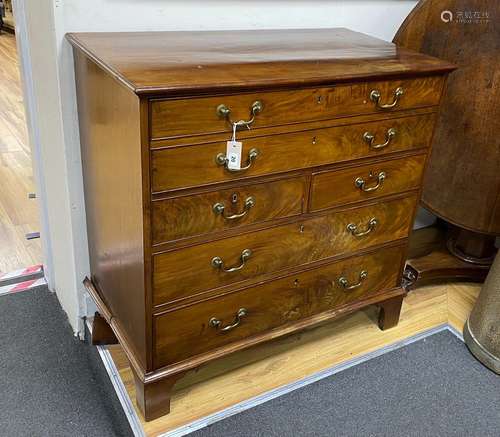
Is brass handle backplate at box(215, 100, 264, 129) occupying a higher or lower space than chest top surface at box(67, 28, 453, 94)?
lower

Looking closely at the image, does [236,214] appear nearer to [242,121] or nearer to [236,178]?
[236,178]

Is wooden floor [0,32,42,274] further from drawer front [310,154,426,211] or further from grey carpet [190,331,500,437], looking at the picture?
drawer front [310,154,426,211]

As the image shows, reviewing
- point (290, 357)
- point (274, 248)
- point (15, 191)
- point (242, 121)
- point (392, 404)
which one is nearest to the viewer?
point (242, 121)

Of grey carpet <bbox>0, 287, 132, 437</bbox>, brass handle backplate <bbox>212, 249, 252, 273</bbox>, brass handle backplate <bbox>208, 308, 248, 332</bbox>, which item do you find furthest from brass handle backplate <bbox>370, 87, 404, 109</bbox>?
grey carpet <bbox>0, 287, 132, 437</bbox>

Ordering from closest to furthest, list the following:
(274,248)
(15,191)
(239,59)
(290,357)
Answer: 1. (239,59)
2. (274,248)
3. (290,357)
4. (15,191)

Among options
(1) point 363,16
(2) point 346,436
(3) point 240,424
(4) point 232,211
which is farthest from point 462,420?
(1) point 363,16

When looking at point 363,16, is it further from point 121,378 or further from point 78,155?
point 121,378

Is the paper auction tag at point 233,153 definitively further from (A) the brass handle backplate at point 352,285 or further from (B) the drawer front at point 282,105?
(A) the brass handle backplate at point 352,285

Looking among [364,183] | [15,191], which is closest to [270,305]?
[364,183]

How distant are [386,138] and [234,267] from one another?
58 cm

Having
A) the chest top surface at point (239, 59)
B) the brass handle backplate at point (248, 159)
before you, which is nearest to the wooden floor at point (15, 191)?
the chest top surface at point (239, 59)

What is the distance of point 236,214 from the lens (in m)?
1.43

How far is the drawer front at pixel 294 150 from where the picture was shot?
1.27 m

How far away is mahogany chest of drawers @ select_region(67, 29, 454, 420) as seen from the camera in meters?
1.27
